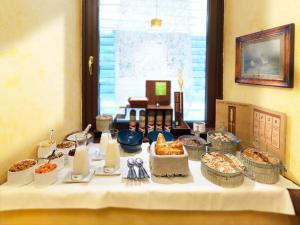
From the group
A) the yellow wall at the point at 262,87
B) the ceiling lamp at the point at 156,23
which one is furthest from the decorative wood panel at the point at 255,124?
the ceiling lamp at the point at 156,23

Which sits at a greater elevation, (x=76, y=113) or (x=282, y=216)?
(x=76, y=113)

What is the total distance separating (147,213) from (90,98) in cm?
109

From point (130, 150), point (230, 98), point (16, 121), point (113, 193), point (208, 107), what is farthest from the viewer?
point (208, 107)

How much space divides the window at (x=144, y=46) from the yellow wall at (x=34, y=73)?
0.25 metres

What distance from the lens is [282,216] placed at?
1.06 meters

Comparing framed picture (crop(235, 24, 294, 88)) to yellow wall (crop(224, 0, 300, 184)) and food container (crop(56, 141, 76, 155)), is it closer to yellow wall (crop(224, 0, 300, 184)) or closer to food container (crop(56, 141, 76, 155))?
yellow wall (crop(224, 0, 300, 184))

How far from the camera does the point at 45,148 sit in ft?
4.12

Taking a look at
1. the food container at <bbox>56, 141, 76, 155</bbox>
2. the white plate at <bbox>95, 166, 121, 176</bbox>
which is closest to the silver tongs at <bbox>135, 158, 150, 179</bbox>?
the white plate at <bbox>95, 166, 121, 176</bbox>

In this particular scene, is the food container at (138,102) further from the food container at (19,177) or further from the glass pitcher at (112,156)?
the food container at (19,177)

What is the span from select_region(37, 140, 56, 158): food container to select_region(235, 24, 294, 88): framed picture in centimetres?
124

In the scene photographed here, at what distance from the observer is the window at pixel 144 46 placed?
1828 millimetres

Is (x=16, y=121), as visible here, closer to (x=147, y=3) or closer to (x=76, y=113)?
(x=76, y=113)

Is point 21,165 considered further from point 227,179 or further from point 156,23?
point 156,23

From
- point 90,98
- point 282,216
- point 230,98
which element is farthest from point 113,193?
point 230,98
